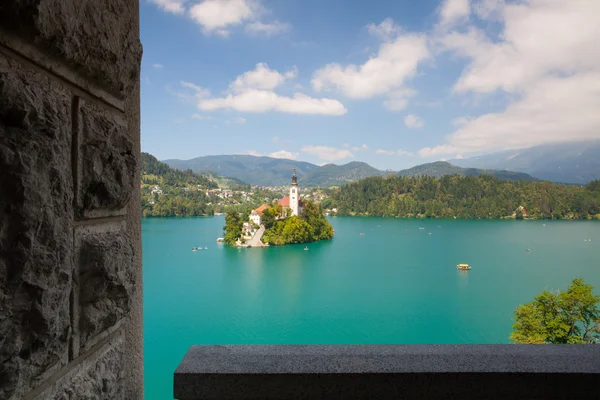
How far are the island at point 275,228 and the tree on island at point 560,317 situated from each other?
25.6 metres

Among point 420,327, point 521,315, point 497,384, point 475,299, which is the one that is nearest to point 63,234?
point 497,384

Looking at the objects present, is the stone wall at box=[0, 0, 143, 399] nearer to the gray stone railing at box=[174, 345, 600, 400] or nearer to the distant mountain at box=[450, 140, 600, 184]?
the gray stone railing at box=[174, 345, 600, 400]

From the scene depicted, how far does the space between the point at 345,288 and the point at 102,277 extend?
22.4m

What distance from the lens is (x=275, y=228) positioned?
3662 centimetres

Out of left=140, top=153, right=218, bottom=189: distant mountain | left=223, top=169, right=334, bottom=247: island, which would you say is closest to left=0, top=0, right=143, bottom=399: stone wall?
left=223, top=169, right=334, bottom=247: island

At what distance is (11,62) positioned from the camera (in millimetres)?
387

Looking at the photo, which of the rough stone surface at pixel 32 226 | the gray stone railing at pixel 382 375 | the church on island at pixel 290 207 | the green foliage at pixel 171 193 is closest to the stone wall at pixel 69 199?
the rough stone surface at pixel 32 226

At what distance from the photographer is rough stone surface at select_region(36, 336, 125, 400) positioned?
0.47 meters

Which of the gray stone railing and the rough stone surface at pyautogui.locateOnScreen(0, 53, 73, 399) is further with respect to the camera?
the gray stone railing

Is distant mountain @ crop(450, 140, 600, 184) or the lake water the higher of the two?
distant mountain @ crop(450, 140, 600, 184)

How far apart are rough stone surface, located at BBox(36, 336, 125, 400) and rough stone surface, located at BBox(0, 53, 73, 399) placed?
3cm

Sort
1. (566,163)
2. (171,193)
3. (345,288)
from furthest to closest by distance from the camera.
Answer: (566,163) < (171,193) < (345,288)

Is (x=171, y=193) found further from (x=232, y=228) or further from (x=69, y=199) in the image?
(x=69, y=199)

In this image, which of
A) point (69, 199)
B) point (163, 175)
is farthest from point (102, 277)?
point (163, 175)
